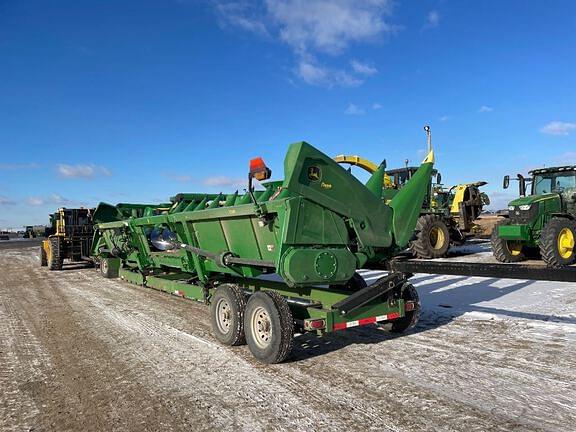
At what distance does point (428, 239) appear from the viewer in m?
14.8

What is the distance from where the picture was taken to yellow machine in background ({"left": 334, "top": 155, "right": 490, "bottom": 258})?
14762mm

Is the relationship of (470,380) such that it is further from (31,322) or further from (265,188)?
(31,322)

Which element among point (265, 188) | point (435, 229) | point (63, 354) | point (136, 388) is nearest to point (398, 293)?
point (265, 188)

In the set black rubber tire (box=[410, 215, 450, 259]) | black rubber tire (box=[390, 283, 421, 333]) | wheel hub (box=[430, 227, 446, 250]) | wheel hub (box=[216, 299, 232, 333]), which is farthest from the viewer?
wheel hub (box=[430, 227, 446, 250])

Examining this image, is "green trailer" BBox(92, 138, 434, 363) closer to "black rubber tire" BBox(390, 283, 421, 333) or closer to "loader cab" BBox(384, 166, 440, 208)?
"black rubber tire" BBox(390, 283, 421, 333)

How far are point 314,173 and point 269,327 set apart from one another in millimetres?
1750

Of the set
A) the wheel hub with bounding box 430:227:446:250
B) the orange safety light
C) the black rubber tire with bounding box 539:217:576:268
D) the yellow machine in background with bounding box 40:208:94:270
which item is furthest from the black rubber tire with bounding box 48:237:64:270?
the black rubber tire with bounding box 539:217:576:268

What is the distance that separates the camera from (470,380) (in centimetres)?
418

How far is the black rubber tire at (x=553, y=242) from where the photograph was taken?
1125 centimetres

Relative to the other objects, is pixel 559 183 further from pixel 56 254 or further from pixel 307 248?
pixel 56 254

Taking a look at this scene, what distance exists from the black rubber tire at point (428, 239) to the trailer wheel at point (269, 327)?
10124 mm

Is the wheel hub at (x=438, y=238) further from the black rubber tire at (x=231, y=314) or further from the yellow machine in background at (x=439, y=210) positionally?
the black rubber tire at (x=231, y=314)

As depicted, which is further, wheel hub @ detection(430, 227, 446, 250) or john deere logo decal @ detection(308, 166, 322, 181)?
wheel hub @ detection(430, 227, 446, 250)

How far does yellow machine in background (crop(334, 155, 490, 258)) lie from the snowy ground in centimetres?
732
